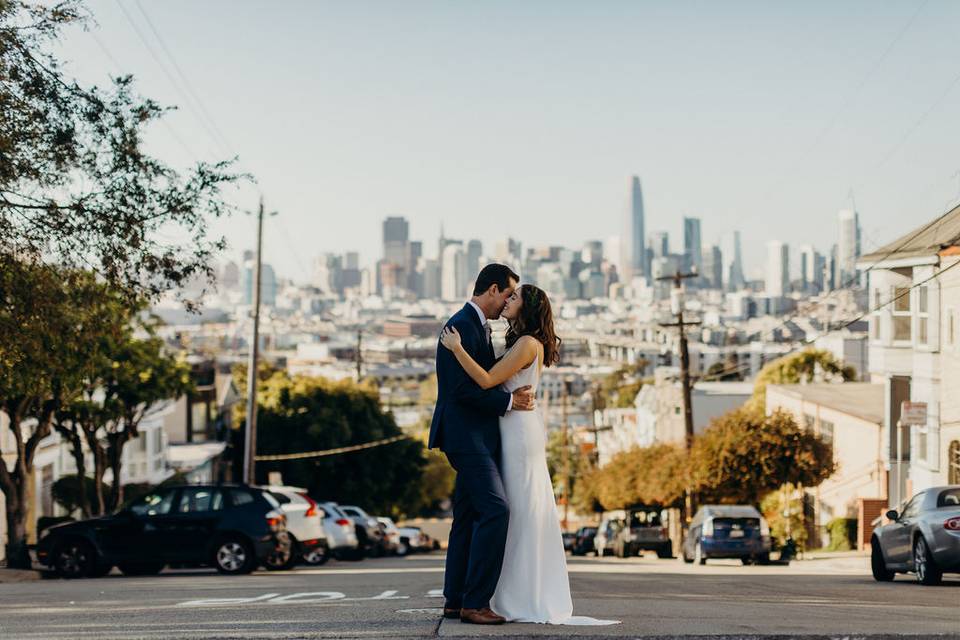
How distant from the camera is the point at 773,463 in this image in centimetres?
4312

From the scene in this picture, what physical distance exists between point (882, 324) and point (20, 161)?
27820 millimetres

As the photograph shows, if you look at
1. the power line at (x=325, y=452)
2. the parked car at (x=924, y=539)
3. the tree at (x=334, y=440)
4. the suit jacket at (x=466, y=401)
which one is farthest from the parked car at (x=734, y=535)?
the tree at (x=334, y=440)

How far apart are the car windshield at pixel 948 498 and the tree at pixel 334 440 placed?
45163 millimetres

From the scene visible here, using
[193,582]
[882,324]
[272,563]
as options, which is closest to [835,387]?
[882,324]

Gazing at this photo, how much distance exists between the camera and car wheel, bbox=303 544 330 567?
26652 millimetres

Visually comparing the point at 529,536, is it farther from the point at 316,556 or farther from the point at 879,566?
the point at 316,556

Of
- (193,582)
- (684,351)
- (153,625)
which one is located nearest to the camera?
(153,625)

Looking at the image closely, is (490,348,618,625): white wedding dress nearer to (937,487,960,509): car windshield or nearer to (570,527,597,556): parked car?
(937,487,960,509): car windshield

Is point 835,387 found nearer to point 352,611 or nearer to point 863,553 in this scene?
point 863,553

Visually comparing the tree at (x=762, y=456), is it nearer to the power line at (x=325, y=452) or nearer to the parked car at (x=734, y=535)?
the parked car at (x=734, y=535)

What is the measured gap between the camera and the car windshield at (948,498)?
18.1 meters

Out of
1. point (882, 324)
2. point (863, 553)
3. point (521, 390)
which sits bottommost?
point (863, 553)

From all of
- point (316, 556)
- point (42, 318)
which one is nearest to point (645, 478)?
point (316, 556)

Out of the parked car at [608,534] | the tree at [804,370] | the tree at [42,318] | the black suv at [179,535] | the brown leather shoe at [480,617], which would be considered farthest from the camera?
the tree at [804,370]
